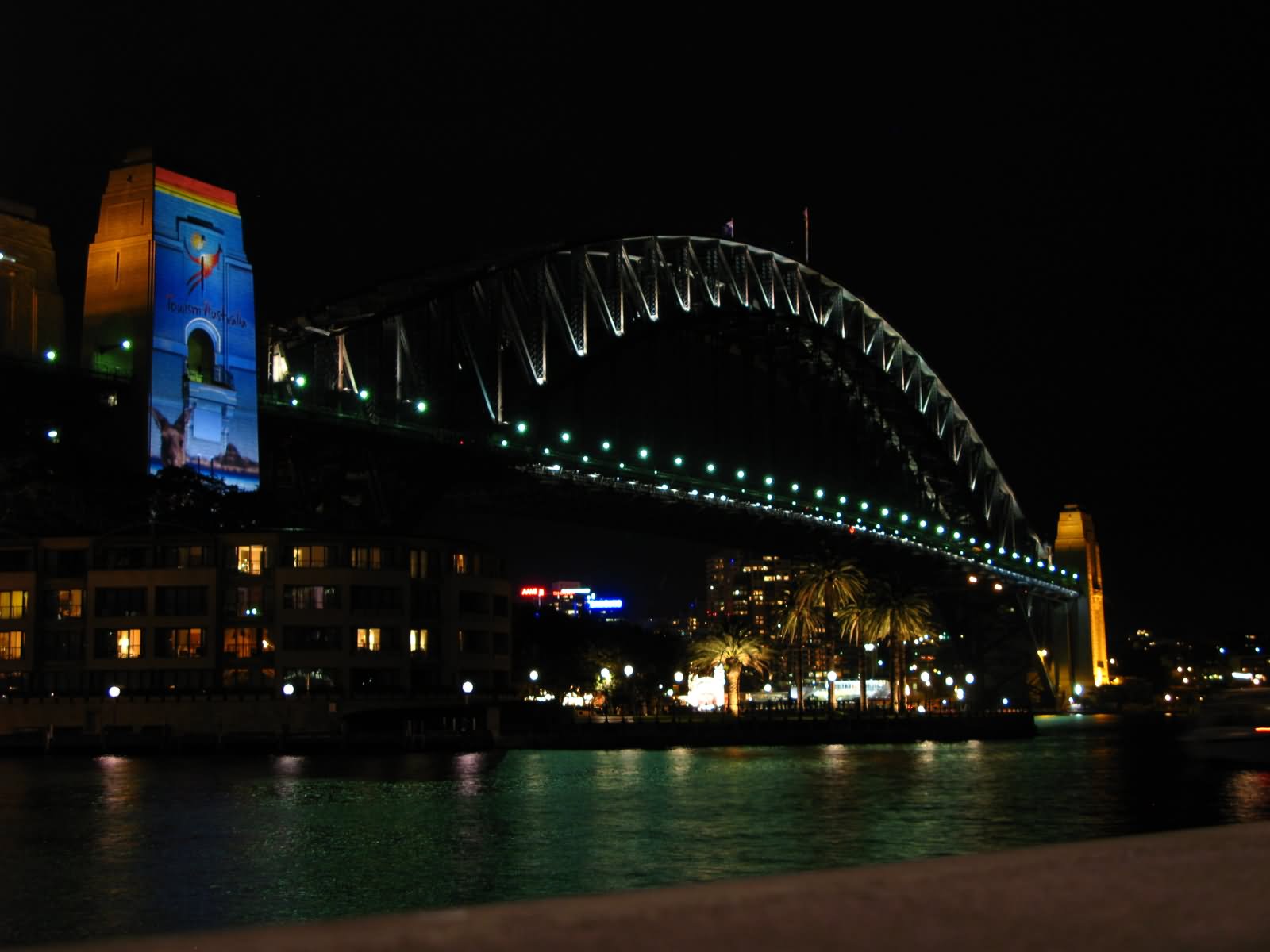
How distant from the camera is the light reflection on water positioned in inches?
1115

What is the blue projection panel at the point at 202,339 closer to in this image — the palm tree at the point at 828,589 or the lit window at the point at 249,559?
the lit window at the point at 249,559

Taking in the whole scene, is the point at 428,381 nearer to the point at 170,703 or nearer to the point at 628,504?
the point at 628,504

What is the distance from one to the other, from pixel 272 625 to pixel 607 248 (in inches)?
1913

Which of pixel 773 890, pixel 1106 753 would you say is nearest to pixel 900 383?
pixel 1106 753

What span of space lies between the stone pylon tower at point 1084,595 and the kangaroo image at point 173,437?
111 metres


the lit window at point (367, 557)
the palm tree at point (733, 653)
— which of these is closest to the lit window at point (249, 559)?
the lit window at point (367, 557)

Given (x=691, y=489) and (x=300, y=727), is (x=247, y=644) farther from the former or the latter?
(x=691, y=489)

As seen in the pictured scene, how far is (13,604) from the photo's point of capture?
71875 millimetres

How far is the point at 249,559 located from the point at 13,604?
11.6 metres

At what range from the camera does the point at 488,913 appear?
3.41 m

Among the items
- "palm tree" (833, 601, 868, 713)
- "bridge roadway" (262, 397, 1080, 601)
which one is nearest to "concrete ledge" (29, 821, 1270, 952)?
"bridge roadway" (262, 397, 1080, 601)

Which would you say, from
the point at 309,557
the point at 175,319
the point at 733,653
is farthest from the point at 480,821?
the point at 733,653

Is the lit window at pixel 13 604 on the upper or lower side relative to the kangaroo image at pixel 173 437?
lower

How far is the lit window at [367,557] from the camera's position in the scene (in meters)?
73.1
